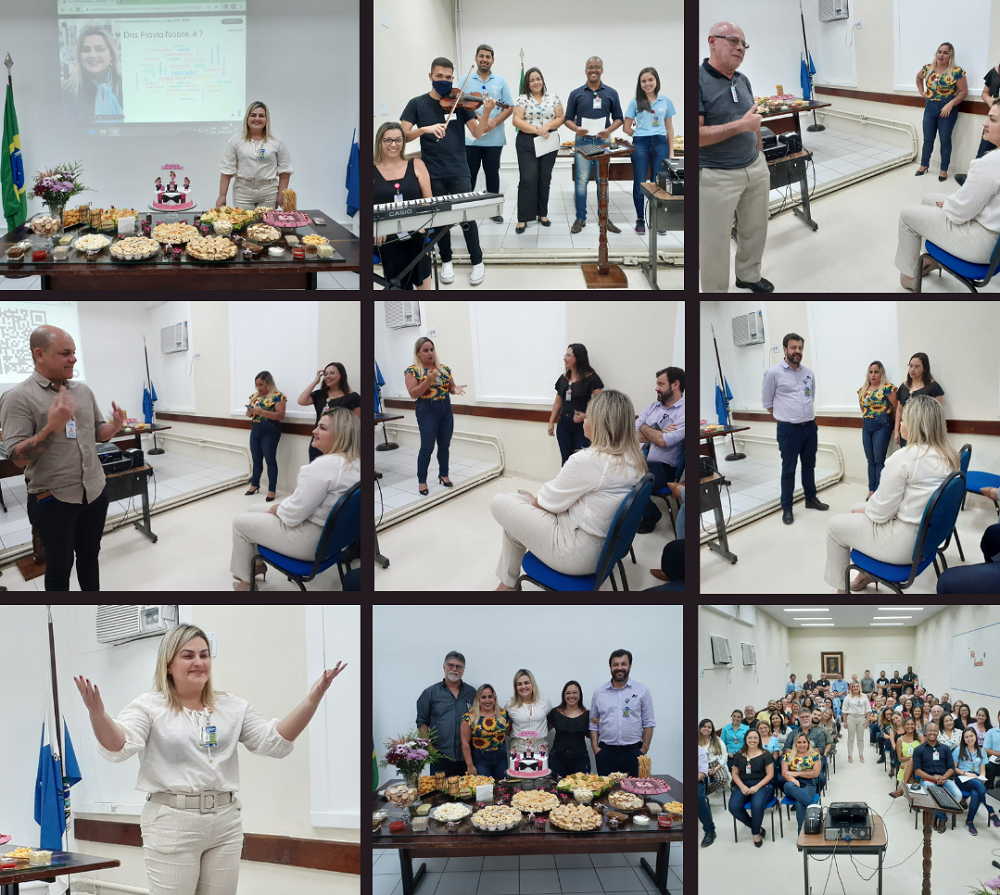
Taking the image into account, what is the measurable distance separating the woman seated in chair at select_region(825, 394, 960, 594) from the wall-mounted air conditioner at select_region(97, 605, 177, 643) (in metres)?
3.75

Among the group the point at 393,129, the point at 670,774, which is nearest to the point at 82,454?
the point at 393,129

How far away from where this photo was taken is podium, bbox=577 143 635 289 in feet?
14.6

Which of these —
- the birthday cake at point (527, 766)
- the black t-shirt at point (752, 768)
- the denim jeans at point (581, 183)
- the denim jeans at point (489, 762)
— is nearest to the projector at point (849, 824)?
the black t-shirt at point (752, 768)

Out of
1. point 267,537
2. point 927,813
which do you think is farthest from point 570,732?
point 267,537

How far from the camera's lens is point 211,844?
10.7 feet

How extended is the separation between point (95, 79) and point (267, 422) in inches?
152

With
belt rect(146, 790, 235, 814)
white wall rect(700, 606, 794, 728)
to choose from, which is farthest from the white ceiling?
belt rect(146, 790, 235, 814)

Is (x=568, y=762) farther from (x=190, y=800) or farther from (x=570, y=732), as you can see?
(x=190, y=800)

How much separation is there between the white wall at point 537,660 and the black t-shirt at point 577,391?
140 centimetres

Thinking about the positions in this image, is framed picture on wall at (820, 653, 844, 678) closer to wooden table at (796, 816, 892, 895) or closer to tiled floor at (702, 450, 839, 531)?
wooden table at (796, 816, 892, 895)

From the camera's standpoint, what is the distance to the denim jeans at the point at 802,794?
14.9ft

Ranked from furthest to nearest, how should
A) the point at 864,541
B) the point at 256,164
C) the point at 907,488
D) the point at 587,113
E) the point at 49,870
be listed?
the point at 256,164
the point at 587,113
the point at 864,541
the point at 907,488
the point at 49,870

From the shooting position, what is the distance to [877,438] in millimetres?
4324

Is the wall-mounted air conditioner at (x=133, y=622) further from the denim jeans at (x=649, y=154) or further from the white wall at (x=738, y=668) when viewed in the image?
the denim jeans at (x=649, y=154)
